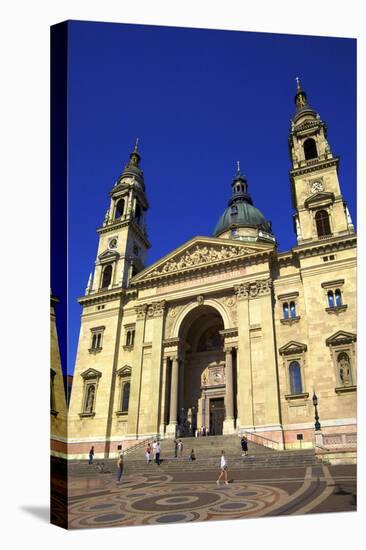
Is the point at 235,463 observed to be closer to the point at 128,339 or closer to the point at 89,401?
→ the point at 89,401

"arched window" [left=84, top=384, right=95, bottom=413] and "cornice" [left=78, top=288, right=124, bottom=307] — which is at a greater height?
"cornice" [left=78, top=288, right=124, bottom=307]

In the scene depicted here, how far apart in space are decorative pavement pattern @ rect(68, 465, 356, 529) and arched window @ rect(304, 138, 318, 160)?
73.6 ft

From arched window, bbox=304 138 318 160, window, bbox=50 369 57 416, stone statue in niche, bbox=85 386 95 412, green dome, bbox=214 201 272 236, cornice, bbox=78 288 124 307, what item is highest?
green dome, bbox=214 201 272 236

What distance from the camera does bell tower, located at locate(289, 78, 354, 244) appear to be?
27.6 m

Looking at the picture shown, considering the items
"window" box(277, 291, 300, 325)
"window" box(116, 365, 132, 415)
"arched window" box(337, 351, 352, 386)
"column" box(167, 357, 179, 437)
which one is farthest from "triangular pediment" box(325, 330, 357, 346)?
"window" box(116, 365, 132, 415)

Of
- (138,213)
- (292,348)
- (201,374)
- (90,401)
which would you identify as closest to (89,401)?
(90,401)

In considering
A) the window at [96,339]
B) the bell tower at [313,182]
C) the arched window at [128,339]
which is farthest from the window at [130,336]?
the bell tower at [313,182]

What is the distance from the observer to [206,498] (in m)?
13.1

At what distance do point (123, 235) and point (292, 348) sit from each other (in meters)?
17.4

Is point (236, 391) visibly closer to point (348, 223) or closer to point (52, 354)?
point (348, 223)

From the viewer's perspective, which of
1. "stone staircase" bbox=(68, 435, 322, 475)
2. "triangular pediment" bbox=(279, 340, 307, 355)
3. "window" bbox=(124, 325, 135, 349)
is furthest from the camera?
"window" bbox=(124, 325, 135, 349)

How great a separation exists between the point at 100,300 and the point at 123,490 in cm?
1996

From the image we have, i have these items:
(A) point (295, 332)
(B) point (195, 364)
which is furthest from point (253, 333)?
(B) point (195, 364)

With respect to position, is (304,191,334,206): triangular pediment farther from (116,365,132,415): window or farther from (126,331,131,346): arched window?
(116,365,132,415): window
